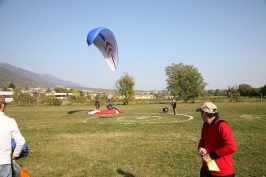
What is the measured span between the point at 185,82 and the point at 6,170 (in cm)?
6070

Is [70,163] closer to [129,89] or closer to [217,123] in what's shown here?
[217,123]

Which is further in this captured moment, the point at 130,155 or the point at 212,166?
the point at 130,155

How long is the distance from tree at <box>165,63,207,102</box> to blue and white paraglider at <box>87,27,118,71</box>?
45.3 metres

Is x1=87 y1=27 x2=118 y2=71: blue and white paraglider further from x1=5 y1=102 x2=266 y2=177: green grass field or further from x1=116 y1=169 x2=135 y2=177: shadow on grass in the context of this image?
x1=116 y1=169 x2=135 y2=177: shadow on grass

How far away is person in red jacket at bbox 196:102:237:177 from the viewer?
336 cm

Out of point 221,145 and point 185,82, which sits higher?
point 185,82

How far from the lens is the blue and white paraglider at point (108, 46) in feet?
56.8

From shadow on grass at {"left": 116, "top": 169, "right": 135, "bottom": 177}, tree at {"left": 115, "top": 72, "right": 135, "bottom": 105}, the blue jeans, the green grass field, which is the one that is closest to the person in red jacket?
the green grass field

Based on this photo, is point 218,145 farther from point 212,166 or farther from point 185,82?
point 185,82

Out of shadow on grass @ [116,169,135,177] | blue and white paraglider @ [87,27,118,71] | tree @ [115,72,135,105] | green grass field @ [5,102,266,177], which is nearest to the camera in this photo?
shadow on grass @ [116,169,135,177]

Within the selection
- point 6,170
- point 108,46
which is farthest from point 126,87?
point 6,170

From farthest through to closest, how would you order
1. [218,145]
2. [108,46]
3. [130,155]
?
[108,46] → [130,155] → [218,145]

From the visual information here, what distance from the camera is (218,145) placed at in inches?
141

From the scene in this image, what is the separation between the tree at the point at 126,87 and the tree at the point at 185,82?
1327 centimetres
